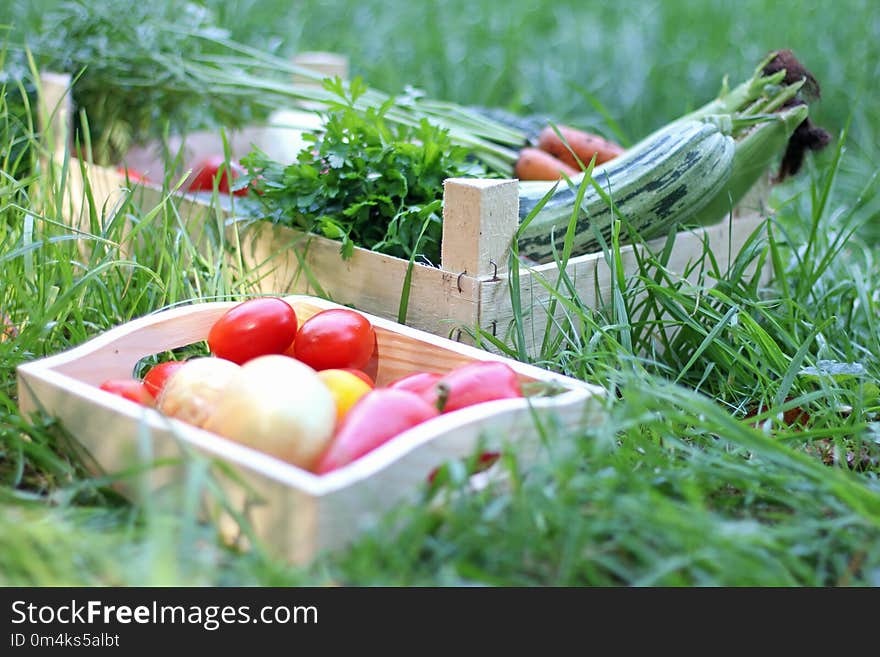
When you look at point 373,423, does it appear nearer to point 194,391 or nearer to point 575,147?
point 194,391

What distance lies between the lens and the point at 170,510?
4.66 feet

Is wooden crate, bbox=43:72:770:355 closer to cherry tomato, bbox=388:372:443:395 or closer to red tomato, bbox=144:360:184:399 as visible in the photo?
cherry tomato, bbox=388:372:443:395

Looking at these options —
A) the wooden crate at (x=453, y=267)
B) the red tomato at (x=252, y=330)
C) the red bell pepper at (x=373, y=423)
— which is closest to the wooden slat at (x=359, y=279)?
the wooden crate at (x=453, y=267)

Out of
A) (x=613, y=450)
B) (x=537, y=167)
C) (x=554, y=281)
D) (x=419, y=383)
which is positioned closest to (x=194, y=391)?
(x=419, y=383)

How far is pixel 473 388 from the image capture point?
5.34 ft

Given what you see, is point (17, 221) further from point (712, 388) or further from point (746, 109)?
point (746, 109)

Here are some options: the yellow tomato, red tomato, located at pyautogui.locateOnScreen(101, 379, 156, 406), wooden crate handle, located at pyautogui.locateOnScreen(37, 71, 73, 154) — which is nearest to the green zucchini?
the yellow tomato

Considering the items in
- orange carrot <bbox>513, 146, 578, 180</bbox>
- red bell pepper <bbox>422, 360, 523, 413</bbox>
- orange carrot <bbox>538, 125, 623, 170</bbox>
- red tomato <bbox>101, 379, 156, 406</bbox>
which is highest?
orange carrot <bbox>538, 125, 623, 170</bbox>

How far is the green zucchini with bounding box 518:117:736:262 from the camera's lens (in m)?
2.46

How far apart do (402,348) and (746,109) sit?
4.49 feet

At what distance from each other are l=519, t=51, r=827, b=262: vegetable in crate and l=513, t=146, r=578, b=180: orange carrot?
39 centimetres

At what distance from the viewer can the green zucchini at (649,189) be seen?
2.46 metres

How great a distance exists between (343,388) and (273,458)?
0.31 m
